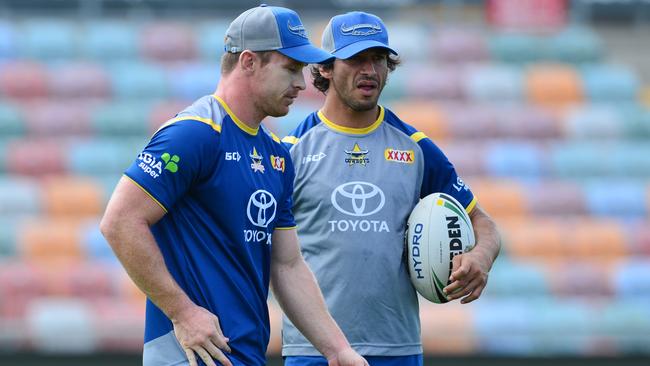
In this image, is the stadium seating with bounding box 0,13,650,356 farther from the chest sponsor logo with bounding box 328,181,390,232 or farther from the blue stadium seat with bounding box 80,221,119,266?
the chest sponsor logo with bounding box 328,181,390,232

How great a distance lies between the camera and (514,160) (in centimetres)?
1202

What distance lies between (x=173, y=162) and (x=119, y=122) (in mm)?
8824

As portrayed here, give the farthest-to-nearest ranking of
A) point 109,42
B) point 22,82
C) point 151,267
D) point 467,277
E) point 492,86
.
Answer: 1. point 109,42
2. point 492,86
3. point 22,82
4. point 467,277
5. point 151,267

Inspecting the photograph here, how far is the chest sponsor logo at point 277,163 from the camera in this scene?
4.02 metres

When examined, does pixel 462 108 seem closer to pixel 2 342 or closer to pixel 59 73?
pixel 59 73

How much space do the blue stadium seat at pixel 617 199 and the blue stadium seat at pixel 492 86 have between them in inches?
66.6

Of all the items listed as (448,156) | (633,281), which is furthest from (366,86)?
(448,156)

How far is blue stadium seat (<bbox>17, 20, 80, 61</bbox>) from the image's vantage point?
13.2 m

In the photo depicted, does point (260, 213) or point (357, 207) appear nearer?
point (260, 213)

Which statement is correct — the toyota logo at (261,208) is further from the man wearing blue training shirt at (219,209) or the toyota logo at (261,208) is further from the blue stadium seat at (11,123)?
the blue stadium seat at (11,123)

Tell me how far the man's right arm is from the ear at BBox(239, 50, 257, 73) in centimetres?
60

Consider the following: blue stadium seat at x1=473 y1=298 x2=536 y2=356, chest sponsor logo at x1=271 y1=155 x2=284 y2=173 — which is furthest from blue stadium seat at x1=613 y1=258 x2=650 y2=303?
chest sponsor logo at x1=271 y1=155 x2=284 y2=173

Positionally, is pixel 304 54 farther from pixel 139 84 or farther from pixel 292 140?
pixel 139 84

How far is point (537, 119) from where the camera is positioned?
41.4 ft
